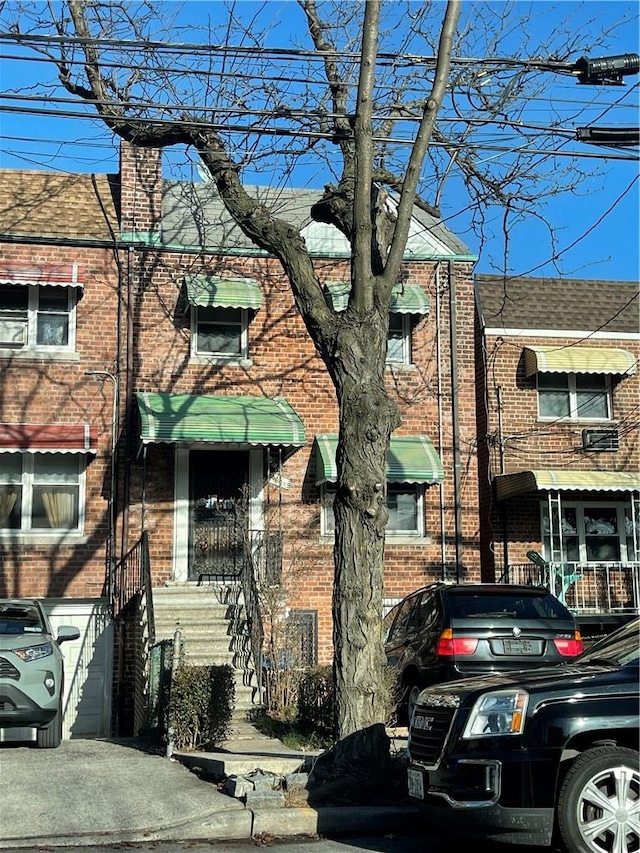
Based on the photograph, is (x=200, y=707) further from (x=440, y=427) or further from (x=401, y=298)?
(x=401, y=298)

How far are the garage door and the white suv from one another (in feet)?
15.2

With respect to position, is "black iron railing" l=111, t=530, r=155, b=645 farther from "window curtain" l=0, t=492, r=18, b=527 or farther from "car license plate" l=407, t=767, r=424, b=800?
"car license plate" l=407, t=767, r=424, b=800

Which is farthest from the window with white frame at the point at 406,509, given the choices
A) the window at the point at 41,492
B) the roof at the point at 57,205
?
the roof at the point at 57,205

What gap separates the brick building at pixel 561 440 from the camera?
59.7ft

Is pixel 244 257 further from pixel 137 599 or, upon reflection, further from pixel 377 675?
pixel 377 675

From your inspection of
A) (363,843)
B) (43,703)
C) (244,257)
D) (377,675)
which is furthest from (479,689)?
(244,257)

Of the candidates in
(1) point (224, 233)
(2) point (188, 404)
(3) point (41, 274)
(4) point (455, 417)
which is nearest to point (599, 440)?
(4) point (455, 417)

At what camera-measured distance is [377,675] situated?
8695 millimetres

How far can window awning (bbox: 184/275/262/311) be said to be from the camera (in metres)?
16.6

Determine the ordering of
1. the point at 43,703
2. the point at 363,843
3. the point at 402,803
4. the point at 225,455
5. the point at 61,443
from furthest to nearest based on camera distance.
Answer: the point at 225,455, the point at 61,443, the point at 43,703, the point at 402,803, the point at 363,843

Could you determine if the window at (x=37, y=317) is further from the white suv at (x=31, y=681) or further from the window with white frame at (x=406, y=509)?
the white suv at (x=31, y=681)

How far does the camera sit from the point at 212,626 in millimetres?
14508

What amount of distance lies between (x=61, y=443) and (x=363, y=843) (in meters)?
10.2

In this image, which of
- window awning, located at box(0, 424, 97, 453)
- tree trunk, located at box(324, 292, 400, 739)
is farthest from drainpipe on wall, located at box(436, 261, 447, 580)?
tree trunk, located at box(324, 292, 400, 739)
